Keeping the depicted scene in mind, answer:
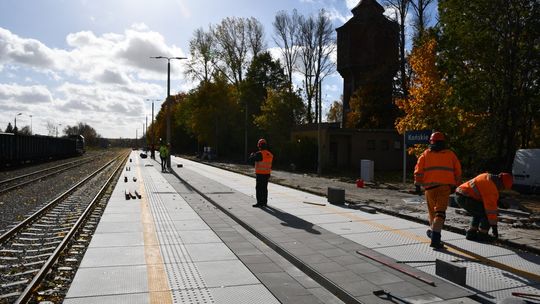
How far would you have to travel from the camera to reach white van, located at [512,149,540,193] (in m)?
17.7

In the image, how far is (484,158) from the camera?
20734 millimetres

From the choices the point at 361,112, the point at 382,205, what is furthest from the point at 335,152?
the point at 382,205

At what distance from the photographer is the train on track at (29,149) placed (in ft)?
100

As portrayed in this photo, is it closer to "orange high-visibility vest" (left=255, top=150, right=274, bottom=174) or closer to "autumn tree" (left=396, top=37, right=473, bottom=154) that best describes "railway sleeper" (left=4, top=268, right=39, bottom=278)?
"orange high-visibility vest" (left=255, top=150, right=274, bottom=174)

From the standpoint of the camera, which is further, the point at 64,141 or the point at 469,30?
the point at 64,141

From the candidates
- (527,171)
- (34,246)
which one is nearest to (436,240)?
(34,246)

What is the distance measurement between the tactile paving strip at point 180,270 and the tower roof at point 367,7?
41.7m

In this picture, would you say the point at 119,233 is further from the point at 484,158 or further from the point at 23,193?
the point at 484,158

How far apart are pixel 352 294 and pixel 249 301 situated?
1137 mm

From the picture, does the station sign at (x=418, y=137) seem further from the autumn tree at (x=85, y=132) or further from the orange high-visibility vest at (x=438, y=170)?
the autumn tree at (x=85, y=132)

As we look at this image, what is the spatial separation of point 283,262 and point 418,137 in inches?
483

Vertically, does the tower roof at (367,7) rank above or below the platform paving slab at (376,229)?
above

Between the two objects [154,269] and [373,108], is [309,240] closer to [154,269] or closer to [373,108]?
[154,269]

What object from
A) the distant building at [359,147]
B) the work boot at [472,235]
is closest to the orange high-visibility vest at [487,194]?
the work boot at [472,235]
